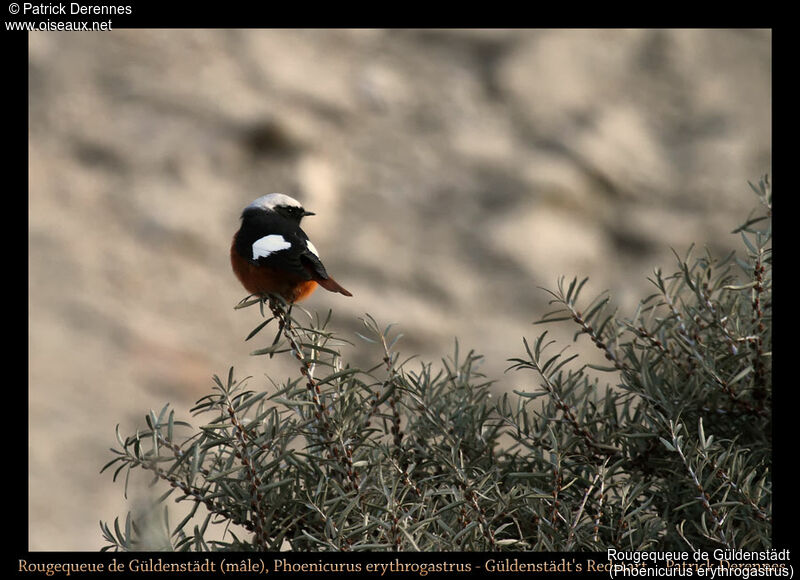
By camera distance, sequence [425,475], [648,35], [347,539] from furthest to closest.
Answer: [648,35]
[425,475]
[347,539]

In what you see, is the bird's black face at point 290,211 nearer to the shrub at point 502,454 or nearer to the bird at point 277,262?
the bird at point 277,262

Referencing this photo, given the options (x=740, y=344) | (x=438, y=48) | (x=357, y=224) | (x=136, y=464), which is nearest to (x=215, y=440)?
(x=136, y=464)

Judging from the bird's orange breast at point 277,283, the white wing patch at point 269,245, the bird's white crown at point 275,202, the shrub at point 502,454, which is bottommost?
the shrub at point 502,454

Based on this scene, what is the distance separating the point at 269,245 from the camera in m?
0.95

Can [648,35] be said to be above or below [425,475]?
above

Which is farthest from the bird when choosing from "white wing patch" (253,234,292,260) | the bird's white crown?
the bird's white crown

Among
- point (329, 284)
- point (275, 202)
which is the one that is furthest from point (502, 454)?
point (275, 202)

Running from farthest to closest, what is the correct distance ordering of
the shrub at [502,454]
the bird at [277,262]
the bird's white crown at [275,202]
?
the bird's white crown at [275,202] → the bird at [277,262] → the shrub at [502,454]

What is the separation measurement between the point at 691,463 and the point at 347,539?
0.32m

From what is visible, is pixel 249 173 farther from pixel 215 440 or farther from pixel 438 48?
pixel 215 440

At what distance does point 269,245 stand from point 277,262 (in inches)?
1.2

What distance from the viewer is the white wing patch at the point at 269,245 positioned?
0.94 metres

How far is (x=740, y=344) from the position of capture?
2.62 feet

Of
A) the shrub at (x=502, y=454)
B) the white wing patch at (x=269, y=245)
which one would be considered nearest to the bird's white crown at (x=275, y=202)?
the white wing patch at (x=269, y=245)
